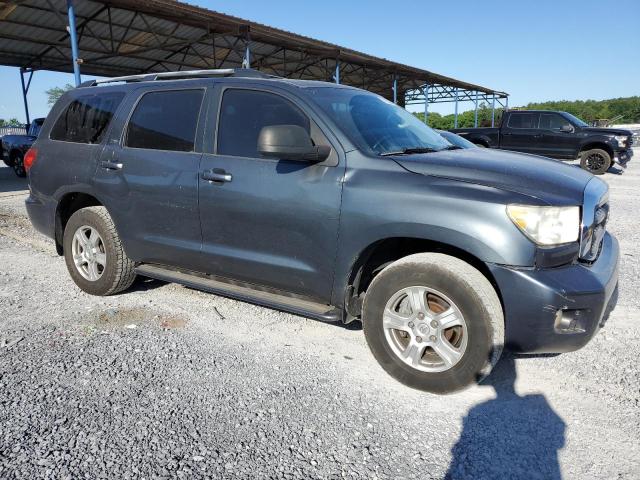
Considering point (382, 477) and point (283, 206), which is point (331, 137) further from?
point (382, 477)

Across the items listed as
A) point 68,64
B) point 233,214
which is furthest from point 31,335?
point 68,64

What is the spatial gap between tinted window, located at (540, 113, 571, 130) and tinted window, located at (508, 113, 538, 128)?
0.63 ft

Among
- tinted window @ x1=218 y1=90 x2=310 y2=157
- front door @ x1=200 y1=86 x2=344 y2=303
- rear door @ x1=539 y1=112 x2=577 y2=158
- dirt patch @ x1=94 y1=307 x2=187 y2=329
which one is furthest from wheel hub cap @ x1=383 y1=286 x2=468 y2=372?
rear door @ x1=539 y1=112 x2=577 y2=158

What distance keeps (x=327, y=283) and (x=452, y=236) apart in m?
0.84

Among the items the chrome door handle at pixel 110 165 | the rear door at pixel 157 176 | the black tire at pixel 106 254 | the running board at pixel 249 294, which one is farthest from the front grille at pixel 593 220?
the black tire at pixel 106 254

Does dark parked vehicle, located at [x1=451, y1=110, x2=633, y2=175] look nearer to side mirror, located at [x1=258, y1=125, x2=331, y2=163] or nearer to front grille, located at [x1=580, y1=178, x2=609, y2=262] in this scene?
front grille, located at [x1=580, y1=178, x2=609, y2=262]

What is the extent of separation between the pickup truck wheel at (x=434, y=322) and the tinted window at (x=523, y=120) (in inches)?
527

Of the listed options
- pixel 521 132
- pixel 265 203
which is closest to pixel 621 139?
pixel 521 132

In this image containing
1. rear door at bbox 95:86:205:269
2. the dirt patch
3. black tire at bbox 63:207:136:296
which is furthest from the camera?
black tire at bbox 63:207:136:296

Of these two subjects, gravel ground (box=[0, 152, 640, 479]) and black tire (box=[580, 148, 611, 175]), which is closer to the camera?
gravel ground (box=[0, 152, 640, 479])

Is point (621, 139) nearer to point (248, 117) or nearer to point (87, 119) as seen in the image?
point (248, 117)

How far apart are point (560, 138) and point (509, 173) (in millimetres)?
12987

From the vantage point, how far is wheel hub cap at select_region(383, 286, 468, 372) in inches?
103

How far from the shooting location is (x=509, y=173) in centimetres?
269
